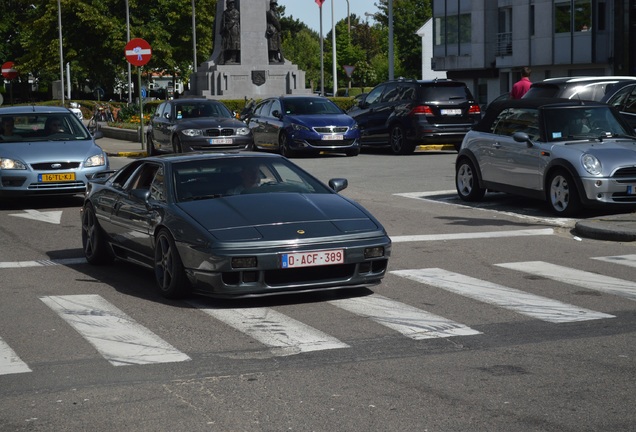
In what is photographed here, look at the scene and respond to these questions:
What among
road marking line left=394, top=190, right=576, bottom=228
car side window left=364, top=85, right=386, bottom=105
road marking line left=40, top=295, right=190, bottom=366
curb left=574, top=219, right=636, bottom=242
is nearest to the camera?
road marking line left=40, top=295, right=190, bottom=366

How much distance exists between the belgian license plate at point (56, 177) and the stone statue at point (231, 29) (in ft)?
116

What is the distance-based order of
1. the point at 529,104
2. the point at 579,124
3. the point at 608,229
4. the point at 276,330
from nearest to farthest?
the point at 276,330, the point at 608,229, the point at 579,124, the point at 529,104

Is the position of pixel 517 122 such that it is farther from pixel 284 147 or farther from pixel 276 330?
pixel 284 147

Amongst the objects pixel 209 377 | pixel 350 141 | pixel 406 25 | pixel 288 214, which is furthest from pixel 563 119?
pixel 406 25

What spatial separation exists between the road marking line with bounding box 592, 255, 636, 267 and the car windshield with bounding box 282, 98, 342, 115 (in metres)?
18.5

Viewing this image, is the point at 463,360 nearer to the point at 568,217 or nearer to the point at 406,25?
the point at 568,217

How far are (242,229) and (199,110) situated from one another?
20.7 metres

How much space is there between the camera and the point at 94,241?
1218 centimetres

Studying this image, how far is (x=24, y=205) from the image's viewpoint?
19281 mm

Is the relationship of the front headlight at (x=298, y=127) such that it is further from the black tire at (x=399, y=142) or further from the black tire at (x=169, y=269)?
the black tire at (x=169, y=269)

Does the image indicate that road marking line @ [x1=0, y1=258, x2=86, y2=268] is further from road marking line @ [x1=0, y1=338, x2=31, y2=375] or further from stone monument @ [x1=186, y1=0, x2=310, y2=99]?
stone monument @ [x1=186, y1=0, x2=310, y2=99]

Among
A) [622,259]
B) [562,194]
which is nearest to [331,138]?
[562,194]

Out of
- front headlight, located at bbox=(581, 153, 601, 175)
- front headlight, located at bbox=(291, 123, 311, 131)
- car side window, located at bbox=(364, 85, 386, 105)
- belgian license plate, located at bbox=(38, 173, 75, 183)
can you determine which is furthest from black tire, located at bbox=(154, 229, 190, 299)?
car side window, located at bbox=(364, 85, 386, 105)

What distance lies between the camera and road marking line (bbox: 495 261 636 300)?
33.6 ft
